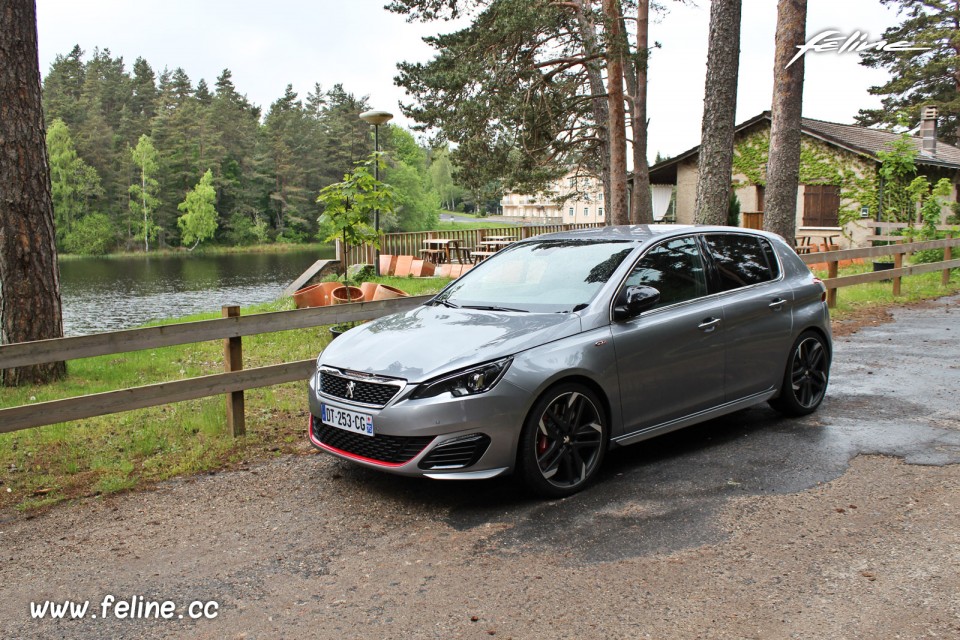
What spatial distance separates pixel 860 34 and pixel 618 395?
16.2 metres

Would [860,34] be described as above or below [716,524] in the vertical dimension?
above

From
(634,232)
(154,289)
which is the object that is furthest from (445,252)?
(634,232)

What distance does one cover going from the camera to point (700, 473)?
5066 mm

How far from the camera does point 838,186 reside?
27422 millimetres

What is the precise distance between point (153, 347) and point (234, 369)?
0.68m

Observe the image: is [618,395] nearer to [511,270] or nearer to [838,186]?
[511,270]

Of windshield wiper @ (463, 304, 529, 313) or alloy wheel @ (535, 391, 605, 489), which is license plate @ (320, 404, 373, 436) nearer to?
alloy wheel @ (535, 391, 605, 489)

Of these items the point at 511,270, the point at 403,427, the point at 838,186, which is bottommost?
the point at 403,427

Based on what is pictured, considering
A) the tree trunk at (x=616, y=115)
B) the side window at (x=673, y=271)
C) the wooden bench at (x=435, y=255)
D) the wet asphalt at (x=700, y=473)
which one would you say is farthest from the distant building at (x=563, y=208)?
the side window at (x=673, y=271)

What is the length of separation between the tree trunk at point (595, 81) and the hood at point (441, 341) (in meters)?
16.9

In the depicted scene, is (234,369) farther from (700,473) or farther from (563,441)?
(700,473)

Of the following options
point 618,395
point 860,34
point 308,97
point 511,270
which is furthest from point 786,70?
point 308,97

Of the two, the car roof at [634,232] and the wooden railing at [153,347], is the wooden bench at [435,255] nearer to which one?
the wooden railing at [153,347]

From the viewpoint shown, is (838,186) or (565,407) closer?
(565,407)
